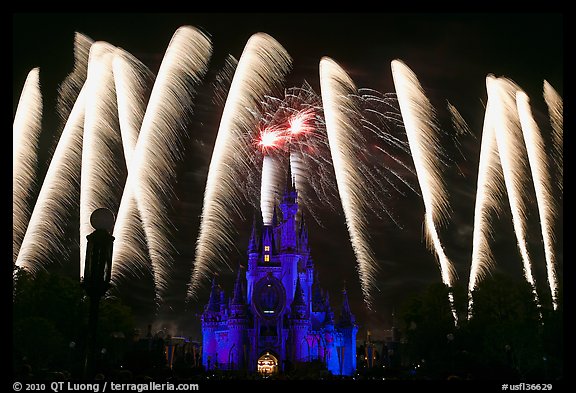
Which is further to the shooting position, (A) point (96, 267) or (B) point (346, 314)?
(B) point (346, 314)

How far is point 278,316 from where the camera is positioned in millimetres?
154375

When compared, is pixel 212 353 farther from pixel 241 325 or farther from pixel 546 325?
pixel 546 325

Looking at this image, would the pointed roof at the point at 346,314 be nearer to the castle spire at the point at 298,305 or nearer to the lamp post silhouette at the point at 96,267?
the castle spire at the point at 298,305

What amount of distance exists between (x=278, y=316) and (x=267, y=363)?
857cm

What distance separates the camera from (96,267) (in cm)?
2945

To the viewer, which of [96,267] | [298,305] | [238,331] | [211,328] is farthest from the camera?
[211,328]

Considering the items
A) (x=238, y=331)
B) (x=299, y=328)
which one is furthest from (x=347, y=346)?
(x=238, y=331)

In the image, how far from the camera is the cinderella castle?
152 m

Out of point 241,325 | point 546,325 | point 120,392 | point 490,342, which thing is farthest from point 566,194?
point 241,325

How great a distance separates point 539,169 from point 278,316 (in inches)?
3694

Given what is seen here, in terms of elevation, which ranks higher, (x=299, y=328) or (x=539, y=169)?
(x=539, y=169)

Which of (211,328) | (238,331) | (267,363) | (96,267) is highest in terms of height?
(211,328)
